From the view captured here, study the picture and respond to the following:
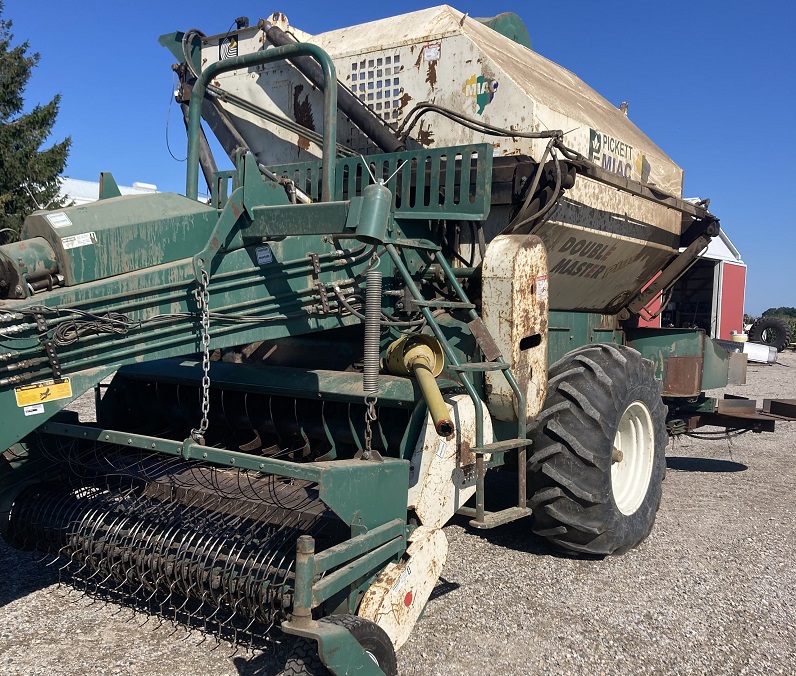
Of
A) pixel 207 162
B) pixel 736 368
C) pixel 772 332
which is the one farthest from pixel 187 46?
pixel 772 332

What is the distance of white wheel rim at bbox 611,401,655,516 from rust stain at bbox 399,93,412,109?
2336mm

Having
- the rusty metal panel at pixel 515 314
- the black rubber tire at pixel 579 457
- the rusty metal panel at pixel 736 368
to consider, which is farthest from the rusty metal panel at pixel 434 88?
the rusty metal panel at pixel 736 368

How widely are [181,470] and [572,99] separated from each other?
3.59 metres

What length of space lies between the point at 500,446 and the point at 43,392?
1.97m

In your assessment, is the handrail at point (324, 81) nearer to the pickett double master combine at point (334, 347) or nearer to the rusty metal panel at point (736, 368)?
the pickett double master combine at point (334, 347)

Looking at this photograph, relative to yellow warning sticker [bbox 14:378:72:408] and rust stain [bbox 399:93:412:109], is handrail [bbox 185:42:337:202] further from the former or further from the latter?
rust stain [bbox 399:93:412:109]

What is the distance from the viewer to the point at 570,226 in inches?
186

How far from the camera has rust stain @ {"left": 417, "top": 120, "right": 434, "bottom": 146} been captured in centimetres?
475

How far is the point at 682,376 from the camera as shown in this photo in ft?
20.9

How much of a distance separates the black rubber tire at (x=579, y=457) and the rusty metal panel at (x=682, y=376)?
2.23 meters

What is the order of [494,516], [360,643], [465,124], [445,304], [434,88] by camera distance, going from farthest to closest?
[434,88], [465,124], [445,304], [494,516], [360,643]

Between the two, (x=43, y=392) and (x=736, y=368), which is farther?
(x=736, y=368)

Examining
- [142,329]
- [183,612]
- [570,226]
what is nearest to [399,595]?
→ [183,612]

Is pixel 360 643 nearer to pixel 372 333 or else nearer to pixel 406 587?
pixel 406 587
